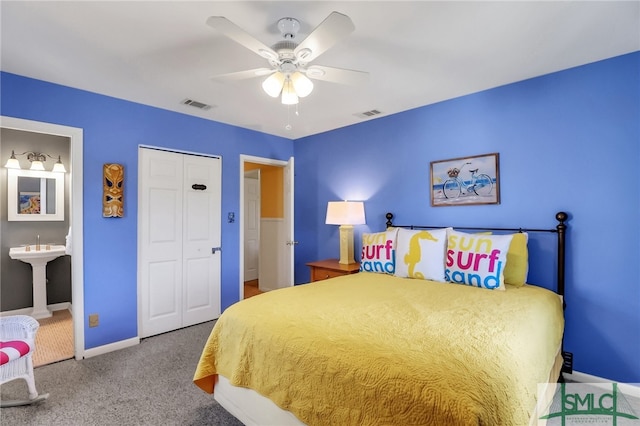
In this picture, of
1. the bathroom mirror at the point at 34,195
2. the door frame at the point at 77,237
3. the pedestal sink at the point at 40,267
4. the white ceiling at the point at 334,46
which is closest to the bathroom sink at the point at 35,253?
→ the pedestal sink at the point at 40,267

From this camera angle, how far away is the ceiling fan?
4.92 ft

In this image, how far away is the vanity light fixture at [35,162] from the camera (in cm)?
370

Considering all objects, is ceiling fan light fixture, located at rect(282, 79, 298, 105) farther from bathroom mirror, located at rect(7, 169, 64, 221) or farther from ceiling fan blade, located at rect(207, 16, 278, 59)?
bathroom mirror, located at rect(7, 169, 64, 221)

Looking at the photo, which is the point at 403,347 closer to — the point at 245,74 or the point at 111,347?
the point at 245,74

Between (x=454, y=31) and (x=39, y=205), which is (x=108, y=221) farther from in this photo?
(x=454, y=31)

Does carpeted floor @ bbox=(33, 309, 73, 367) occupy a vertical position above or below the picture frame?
below

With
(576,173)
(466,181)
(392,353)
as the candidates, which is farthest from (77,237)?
(576,173)

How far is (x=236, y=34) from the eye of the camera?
151 centimetres

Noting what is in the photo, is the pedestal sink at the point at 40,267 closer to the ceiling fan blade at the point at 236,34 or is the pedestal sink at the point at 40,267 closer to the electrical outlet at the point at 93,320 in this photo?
the electrical outlet at the point at 93,320

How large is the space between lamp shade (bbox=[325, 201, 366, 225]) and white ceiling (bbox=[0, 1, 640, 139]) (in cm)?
116

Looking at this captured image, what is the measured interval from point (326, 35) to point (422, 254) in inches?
72.6

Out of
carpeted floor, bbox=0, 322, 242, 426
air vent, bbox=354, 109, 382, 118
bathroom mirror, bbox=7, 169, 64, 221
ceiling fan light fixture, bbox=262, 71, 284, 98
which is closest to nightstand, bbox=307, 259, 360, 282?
carpeted floor, bbox=0, 322, 242, 426

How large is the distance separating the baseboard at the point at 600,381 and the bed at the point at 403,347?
0.97ft

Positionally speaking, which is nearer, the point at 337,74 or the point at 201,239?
the point at 337,74
